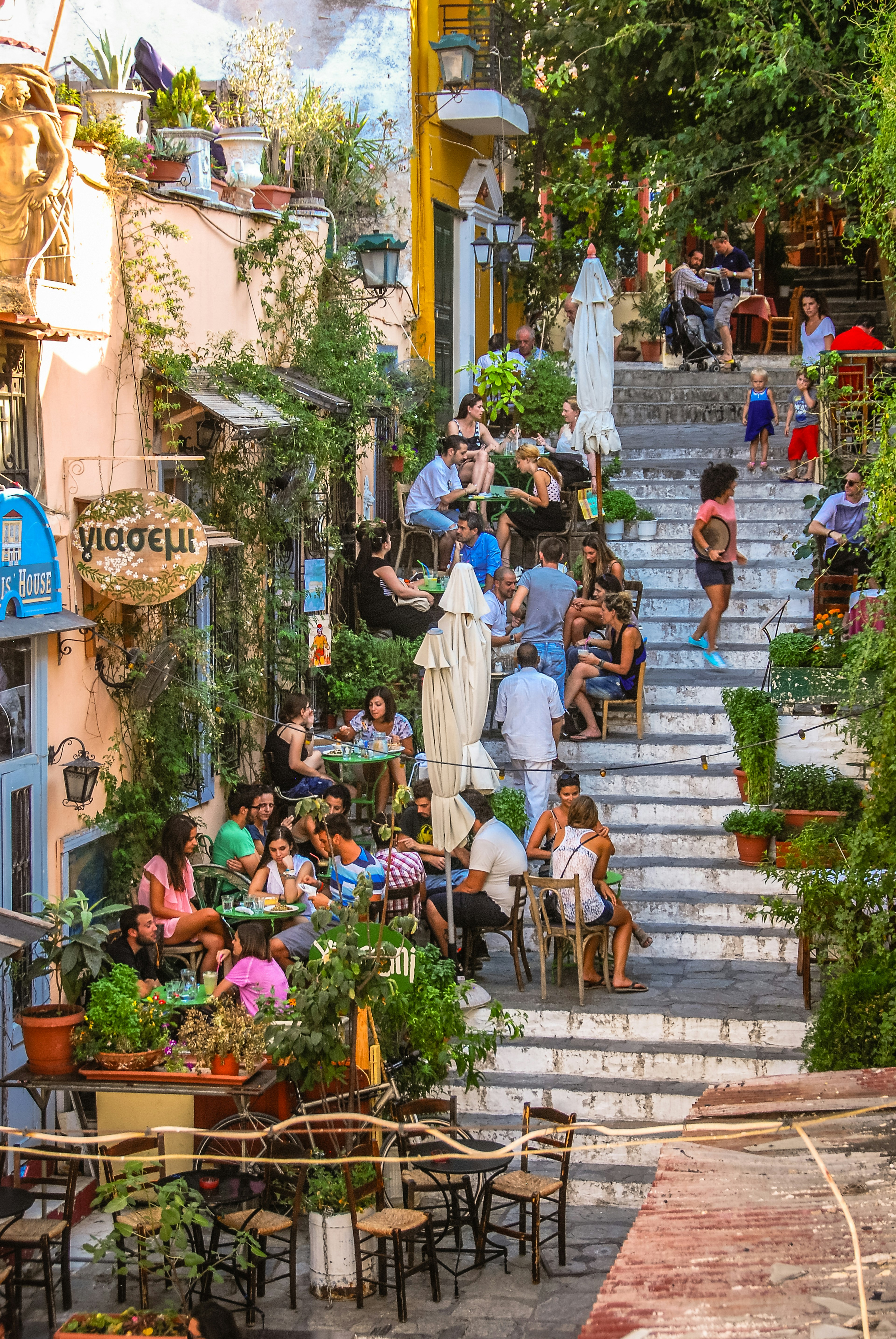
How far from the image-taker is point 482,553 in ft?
51.6

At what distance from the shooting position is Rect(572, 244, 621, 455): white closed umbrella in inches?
666

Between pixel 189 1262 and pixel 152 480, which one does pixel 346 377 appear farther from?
pixel 189 1262

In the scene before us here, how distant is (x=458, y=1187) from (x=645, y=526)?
1038 centimetres

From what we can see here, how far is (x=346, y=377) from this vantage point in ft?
46.5

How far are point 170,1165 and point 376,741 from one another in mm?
4791

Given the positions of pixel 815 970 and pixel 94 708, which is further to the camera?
pixel 815 970

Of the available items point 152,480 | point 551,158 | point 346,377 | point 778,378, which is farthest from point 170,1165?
point 551,158

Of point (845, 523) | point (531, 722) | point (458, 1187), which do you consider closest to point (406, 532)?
point (845, 523)

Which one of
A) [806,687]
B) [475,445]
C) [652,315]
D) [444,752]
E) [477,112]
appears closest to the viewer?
[444,752]

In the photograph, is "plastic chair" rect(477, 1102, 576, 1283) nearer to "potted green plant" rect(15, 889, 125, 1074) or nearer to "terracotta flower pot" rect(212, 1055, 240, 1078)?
"terracotta flower pot" rect(212, 1055, 240, 1078)

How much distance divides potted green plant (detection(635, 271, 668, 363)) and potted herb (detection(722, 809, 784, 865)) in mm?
14415

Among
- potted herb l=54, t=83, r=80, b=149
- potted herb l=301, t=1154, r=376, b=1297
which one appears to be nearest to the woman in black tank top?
potted herb l=54, t=83, r=80, b=149

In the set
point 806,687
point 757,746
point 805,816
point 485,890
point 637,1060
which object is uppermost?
point 806,687

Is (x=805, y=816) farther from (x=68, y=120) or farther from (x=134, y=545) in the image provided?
(x=68, y=120)
